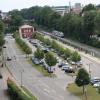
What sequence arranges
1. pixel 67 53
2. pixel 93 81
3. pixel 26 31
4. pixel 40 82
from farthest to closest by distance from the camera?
pixel 26 31, pixel 67 53, pixel 40 82, pixel 93 81

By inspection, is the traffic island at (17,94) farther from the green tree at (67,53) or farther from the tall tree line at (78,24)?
the tall tree line at (78,24)

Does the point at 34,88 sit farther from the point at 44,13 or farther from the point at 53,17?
the point at 44,13

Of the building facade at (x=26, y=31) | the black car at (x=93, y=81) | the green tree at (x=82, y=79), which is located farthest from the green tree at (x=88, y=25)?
the green tree at (x=82, y=79)

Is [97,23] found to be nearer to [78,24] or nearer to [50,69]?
[78,24]

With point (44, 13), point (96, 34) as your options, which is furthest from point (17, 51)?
point (44, 13)

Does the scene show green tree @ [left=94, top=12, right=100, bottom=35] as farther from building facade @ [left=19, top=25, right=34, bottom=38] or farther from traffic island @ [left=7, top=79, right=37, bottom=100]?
traffic island @ [left=7, top=79, right=37, bottom=100]

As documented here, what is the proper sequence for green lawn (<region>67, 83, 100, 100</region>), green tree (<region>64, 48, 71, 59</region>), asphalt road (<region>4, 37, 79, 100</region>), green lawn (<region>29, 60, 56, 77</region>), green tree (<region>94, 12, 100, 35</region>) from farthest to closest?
green tree (<region>94, 12, 100, 35</region>) < green tree (<region>64, 48, 71, 59</region>) < green lawn (<region>29, 60, 56, 77</region>) < asphalt road (<region>4, 37, 79, 100</region>) < green lawn (<region>67, 83, 100, 100</region>)

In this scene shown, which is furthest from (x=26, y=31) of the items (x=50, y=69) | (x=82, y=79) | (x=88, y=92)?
(x=82, y=79)

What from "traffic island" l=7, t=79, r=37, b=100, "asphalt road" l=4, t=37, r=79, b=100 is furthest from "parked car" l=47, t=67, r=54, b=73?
"traffic island" l=7, t=79, r=37, b=100

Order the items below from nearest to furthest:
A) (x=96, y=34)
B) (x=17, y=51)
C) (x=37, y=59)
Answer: (x=37, y=59) → (x=17, y=51) → (x=96, y=34)
